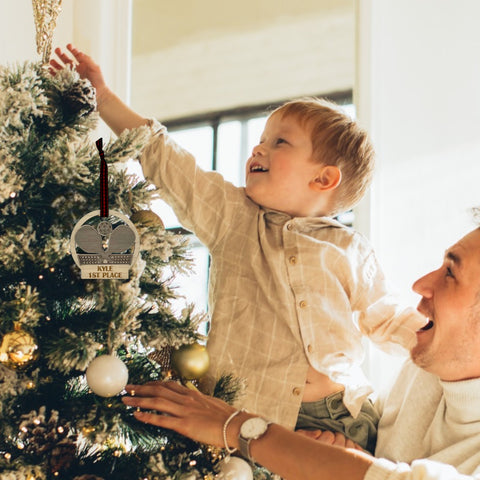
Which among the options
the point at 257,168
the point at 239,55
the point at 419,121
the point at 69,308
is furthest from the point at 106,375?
the point at 239,55

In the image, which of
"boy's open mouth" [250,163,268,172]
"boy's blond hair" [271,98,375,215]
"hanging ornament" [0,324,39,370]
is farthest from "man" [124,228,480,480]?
"boy's open mouth" [250,163,268,172]

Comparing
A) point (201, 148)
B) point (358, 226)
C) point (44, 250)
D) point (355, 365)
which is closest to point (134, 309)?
point (44, 250)

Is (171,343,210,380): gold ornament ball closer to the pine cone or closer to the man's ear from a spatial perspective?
the pine cone

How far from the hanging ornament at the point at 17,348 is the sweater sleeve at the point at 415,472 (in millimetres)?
543

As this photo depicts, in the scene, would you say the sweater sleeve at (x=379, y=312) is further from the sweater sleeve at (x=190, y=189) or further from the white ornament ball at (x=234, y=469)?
the white ornament ball at (x=234, y=469)

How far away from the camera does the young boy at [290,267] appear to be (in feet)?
4.21

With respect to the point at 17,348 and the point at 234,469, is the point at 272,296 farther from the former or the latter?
the point at 17,348

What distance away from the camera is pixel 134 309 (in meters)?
0.93

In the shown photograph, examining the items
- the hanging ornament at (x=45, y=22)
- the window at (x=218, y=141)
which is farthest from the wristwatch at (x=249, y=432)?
the window at (x=218, y=141)

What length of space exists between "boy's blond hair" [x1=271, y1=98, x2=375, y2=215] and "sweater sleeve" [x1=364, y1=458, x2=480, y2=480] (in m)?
0.62

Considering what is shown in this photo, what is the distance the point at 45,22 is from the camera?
1.15 m

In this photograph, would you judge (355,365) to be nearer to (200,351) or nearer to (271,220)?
(271,220)

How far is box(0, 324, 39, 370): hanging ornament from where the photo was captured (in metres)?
0.85

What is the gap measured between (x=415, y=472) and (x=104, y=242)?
579mm
